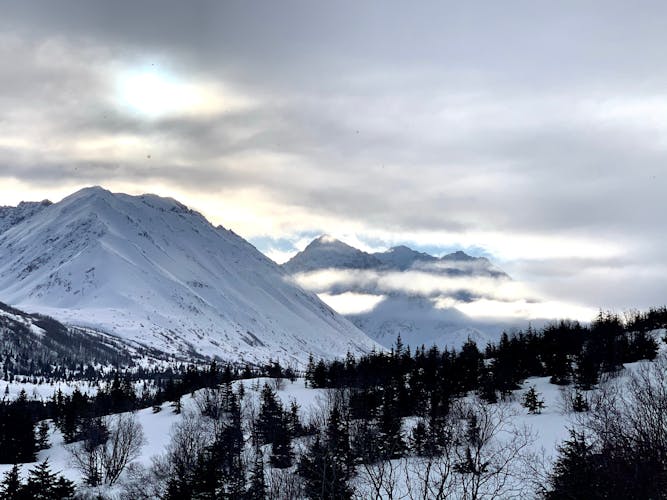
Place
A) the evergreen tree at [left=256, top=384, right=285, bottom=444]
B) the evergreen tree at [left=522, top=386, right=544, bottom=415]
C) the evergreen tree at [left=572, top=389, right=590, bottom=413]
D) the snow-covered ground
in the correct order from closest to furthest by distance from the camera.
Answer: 1. the snow-covered ground
2. the evergreen tree at [left=572, top=389, right=590, bottom=413]
3. the evergreen tree at [left=522, top=386, right=544, bottom=415]
4. the evergreen tree at [left=256, top=384, right=285, bottom=444]

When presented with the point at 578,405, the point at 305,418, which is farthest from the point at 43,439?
the point at 578,405

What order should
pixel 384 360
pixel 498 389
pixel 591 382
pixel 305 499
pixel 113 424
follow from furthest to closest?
pixel 384 360 → pixel 113 424 → pixel 498 389 → pixel 591 382 → pixel 305 499

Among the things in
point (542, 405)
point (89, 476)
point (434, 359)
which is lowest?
point (89, 476)

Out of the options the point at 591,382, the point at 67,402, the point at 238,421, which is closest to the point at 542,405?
the point at 591,382

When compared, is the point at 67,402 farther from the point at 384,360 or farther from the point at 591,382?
the point at 591,382

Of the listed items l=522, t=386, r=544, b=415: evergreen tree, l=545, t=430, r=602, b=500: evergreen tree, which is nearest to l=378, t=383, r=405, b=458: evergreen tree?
l=522, t=386, r=544, b=415: evergreen tree

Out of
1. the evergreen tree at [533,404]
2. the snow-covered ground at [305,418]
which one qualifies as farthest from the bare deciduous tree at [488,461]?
the snow-covered ground at [305,418]

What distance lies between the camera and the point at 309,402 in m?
119

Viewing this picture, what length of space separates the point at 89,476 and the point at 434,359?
214 ft

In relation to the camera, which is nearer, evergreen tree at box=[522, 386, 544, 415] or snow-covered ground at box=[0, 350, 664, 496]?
snow-covered ground at box=[0, 350, 664, 496]

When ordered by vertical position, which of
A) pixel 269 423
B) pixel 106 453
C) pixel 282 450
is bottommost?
pixel 106 453

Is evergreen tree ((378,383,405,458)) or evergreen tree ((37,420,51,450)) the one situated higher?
evergreen tree ((378,383,405,458))

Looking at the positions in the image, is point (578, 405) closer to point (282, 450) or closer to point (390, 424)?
point (390, 424)

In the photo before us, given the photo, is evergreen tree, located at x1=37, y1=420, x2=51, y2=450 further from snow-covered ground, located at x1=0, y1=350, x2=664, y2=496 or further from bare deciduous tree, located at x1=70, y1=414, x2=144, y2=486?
bare deciduous tree, located at x1=70, y1=414, x2=144, y2=486
